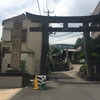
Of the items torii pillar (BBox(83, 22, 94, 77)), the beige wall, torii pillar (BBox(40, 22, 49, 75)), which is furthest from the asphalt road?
the beige wall

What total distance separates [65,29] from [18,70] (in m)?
7.10

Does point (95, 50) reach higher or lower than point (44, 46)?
lower

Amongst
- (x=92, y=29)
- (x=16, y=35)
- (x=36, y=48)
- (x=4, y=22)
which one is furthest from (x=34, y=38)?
(x=92, y=29)

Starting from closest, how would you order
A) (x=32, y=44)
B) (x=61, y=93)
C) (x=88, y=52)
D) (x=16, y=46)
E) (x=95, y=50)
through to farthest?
1. (x=61, y=93)
2. (x=16, y=46)
3. (x=88, y=52)
4. (x=95, y=50)
5. (x=32, y=44)

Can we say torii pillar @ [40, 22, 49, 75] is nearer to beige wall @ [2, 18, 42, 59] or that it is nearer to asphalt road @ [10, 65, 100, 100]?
asphalt road @ [10, 65, 100, 100]

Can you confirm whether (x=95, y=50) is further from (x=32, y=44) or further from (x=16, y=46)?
(x=16, y=46)

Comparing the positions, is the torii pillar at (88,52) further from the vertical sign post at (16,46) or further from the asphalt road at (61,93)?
the vertical sign post at (16,46)

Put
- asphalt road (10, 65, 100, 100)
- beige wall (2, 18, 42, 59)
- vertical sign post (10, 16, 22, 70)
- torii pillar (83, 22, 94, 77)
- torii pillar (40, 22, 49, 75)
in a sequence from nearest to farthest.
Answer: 1. asphalt road (10, 65, 100, 100)
2. vertical sign post (10, 16, 22, 70)
3. torii pillar (83, 22, 94, 77)
4. torii pillar (40, 22, 49, 75)
5. beige wall (2, 18, 42, 59)

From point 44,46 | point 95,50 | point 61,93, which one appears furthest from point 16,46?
point 95,50

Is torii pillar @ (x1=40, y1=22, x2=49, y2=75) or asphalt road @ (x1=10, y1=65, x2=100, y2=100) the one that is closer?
asphalt road @ (x1=10, y1=65, x2=100, y2=100)

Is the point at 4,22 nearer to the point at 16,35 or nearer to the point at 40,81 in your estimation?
the point at 16,35

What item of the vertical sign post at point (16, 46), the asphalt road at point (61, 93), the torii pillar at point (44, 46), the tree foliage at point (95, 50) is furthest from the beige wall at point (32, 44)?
the asphalt road at point (61, 93)

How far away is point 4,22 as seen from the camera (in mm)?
17641

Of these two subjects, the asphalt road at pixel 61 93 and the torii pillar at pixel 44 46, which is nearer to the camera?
the asphalt road at pixel 61 93
